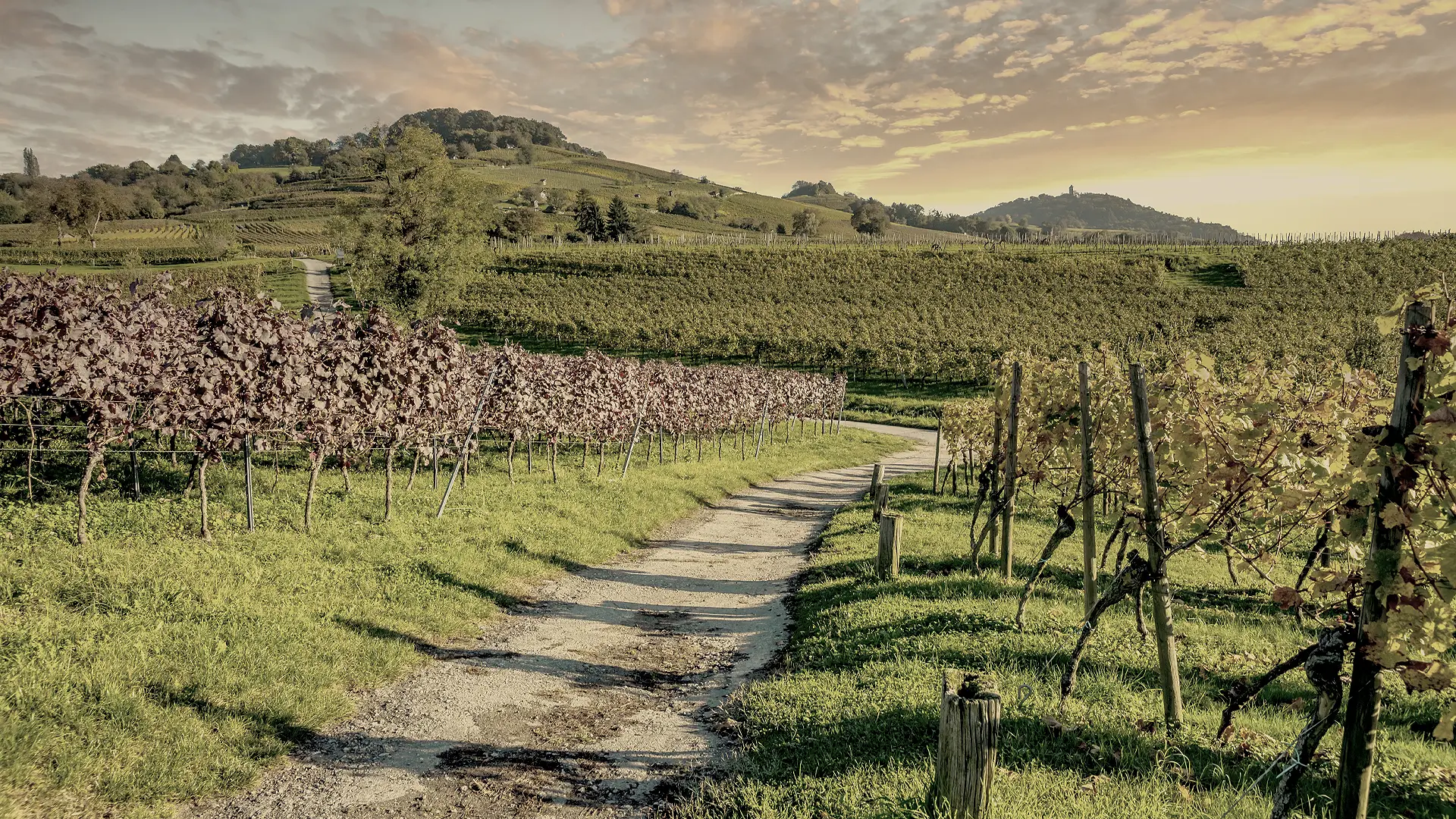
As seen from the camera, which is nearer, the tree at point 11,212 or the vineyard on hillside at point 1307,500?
the vineyard on hillside at point 1307,500

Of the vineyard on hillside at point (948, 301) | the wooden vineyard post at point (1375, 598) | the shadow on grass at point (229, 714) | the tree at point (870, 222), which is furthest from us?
the tree at point (870, 222)

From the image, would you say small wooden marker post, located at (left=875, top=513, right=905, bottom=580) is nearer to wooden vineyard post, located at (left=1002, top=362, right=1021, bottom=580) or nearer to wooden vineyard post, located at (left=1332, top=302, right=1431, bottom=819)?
wooden vineyard post, located at (left=1002, top=362, right=1021, bottom=580)

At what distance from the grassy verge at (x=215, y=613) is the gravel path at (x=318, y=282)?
5122cm

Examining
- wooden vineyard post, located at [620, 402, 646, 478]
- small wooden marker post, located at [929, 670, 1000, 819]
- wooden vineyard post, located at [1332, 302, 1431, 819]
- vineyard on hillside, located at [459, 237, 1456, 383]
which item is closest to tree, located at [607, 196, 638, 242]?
vineyard on hillside, located at [459, 237, 1456, 383]

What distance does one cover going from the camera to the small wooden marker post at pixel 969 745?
12.8 feet

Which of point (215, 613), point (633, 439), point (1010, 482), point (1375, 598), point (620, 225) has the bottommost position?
point (215, 613)

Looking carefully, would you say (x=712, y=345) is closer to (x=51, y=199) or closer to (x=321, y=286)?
(x=321, y=286)

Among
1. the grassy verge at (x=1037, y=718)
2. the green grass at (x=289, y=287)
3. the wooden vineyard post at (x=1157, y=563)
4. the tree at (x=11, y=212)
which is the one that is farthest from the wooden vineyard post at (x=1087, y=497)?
the tree at (x=11, y=212)

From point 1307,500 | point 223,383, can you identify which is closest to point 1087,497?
point 1307,500

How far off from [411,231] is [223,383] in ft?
122

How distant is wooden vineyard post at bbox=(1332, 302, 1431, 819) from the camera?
10.2 feet

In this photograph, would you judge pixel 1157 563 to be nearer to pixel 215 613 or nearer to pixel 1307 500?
pixel 1307 500

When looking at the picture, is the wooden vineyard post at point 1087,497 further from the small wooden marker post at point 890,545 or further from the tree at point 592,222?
the tree at point 592,222

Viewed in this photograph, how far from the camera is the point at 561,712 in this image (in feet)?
23.6
